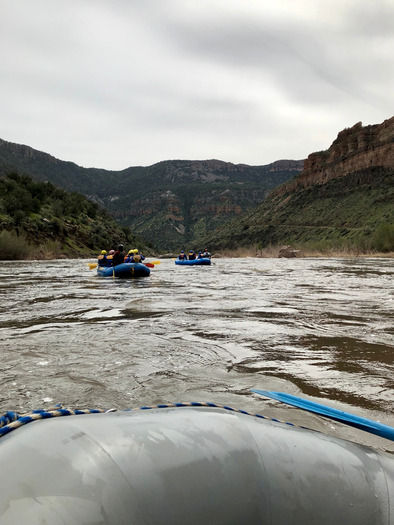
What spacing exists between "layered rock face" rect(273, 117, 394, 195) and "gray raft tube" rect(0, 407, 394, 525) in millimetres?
87906

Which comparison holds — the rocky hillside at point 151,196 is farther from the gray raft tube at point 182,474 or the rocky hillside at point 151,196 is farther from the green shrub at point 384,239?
the gray raft tube at point 182,474

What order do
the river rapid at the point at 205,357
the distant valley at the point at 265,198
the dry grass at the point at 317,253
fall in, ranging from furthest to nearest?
the distant valley at the point at 265,198 < the dry grass at the point at 317,253 < the river rapid at the point at 205,357

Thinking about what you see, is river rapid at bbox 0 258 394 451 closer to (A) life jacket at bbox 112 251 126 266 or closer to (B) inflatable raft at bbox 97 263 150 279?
(B) inflatable raft at bbox 97 263 150 279

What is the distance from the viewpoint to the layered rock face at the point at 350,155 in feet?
277

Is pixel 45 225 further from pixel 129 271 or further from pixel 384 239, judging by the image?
pixel 384 239

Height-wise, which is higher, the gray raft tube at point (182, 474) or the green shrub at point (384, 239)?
the green shrub at point (384, 239)

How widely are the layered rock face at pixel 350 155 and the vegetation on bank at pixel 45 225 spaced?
169 feet

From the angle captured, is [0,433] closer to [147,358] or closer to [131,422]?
[131,422]

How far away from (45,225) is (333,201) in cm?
5541

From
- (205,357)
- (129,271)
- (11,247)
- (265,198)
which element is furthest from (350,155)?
(205,357)

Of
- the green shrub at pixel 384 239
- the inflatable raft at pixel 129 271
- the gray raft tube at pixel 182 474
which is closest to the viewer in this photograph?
the gray raft tube at pixel 182 474

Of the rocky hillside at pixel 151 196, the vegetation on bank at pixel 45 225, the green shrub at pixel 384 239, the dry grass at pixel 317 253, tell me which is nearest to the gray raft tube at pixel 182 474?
the vegetation on bank at pixel 45 225

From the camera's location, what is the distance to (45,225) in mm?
46125

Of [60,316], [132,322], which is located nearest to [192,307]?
[132,322]
